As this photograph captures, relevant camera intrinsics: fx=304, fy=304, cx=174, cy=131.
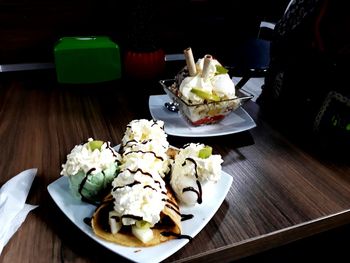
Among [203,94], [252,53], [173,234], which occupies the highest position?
[203,94]

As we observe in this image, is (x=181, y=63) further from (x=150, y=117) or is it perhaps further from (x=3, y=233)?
(x=3, y=233)

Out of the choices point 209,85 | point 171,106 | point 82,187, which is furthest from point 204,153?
point 171,106

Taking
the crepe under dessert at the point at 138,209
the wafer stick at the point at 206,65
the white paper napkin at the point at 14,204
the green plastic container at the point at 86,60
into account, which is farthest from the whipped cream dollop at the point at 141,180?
the green plastic container at the point at 86,60

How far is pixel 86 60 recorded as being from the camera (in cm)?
131

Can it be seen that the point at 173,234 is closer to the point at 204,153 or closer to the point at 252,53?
the point at 204,153

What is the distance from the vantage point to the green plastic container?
1.28 metres

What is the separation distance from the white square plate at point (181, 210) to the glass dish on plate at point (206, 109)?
25cm

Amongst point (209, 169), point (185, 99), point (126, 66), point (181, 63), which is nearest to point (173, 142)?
point (185, 99)

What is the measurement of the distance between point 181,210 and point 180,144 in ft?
1.07

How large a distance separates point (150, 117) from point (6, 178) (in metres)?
0.50

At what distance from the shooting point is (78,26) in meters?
1.59

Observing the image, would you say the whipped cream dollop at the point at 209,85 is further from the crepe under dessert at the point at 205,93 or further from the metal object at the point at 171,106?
the metal object at the point at 171,106

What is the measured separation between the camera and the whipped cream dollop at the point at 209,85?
0.94 meters

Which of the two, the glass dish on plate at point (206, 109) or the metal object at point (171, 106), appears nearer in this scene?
the glass dish on plate at point (206, 109)
